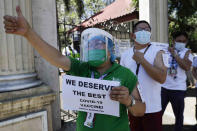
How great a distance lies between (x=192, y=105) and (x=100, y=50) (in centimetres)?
562

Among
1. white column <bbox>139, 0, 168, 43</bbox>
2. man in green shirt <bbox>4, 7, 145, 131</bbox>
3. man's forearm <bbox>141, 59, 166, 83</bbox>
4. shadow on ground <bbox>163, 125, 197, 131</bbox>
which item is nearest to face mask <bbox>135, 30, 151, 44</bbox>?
man's forearm <bbox>141, 59, 166, 83</bbox>

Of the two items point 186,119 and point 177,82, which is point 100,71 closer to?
point 177,82

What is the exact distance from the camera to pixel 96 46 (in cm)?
149

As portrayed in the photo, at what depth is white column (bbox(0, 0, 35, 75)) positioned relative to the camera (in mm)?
2578

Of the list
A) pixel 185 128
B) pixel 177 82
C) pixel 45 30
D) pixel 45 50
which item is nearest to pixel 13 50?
pixel 45 30

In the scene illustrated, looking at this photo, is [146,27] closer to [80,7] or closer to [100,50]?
[100,50]

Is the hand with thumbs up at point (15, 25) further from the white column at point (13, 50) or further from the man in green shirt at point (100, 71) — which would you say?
the white column at point (13, 50)

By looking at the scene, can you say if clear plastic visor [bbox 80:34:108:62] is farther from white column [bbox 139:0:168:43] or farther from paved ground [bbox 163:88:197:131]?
white column [bbox 139:0:168:43]

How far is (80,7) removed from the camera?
20031 millimetres

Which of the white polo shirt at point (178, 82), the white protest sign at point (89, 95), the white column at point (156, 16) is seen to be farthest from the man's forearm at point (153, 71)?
the white column at point (156, 16)

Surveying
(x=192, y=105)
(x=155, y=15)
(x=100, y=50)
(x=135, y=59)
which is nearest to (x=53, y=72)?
(x=135, y=59)

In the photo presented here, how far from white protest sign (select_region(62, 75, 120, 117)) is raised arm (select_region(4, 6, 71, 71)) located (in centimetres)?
17

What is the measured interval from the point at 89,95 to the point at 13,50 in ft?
5.42

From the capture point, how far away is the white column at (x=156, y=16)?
17.2ft
